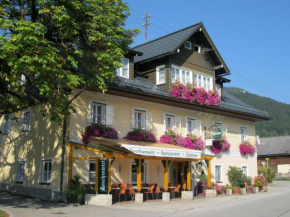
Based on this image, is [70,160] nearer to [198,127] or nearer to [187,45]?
[198,127]

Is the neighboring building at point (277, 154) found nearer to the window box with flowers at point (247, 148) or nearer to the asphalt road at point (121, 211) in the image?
the window box with flowers at point (247, 148)

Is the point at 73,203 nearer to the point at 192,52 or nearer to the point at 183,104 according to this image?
the point at 183,104

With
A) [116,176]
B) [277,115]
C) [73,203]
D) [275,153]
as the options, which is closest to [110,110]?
[116,176]

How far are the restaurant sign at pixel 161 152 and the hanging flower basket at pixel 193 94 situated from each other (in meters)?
4.17

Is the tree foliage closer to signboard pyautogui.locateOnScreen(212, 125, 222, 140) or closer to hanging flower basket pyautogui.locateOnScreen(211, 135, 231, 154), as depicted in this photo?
→ signboard pyautogui.locateOnScreen(212, 125, 222, 140)

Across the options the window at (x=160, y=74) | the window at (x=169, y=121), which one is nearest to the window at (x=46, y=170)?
the window at (x=169, y=121)

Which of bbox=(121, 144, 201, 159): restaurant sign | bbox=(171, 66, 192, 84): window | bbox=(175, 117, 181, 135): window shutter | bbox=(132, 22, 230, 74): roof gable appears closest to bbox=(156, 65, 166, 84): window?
bbox=(171, 66, 192, 84): window

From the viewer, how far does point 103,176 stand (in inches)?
639

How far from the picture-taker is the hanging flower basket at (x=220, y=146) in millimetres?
25275

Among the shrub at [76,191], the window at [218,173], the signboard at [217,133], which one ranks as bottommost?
the shrub at [76,191]

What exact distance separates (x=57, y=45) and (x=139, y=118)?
754cm

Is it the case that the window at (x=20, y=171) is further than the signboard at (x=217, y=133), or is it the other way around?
the signboard at (x=217, y=133)

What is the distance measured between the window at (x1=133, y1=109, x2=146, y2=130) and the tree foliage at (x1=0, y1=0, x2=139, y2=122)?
5.26m

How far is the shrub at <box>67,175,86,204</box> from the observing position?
16.6 meters
